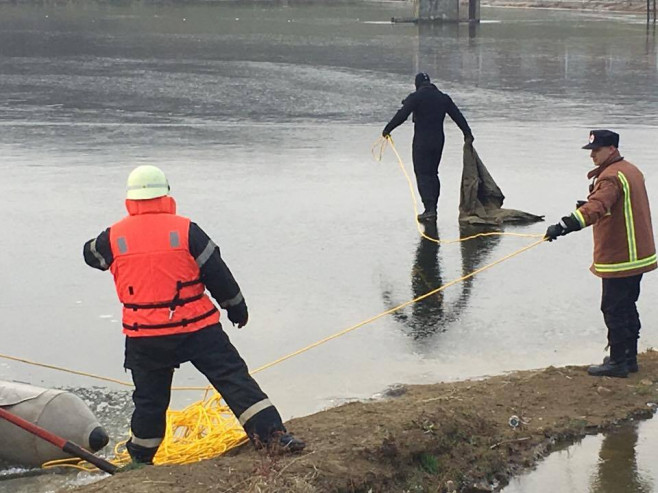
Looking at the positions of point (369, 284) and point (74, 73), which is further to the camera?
point (74, 73)

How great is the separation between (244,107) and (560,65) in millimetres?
13458

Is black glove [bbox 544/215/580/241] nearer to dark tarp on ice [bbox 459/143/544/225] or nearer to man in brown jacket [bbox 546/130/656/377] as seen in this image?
man in brown jacket [bbox 546/130/656/377]

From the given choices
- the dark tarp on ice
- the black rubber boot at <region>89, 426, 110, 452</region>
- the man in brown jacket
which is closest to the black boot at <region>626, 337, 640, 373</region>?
the man in brown jacket

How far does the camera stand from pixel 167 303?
579cm

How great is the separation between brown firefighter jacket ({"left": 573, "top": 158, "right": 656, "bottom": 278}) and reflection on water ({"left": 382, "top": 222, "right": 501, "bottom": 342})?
1796 mm

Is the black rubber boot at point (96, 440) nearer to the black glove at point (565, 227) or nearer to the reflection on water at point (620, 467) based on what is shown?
the reflection on water at point (620, 467)

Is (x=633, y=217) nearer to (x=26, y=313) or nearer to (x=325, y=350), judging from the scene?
(x=325, y=350)

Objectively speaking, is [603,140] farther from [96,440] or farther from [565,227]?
[96,440]

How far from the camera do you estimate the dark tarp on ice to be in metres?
12.6

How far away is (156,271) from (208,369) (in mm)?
611

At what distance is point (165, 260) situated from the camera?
226 inches

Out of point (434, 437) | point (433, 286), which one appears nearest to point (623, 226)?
point (434, 437)

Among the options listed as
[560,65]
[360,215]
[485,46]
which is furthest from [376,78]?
[360,215]

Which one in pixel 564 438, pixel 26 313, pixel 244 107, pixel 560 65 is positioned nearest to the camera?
pixel 564 438
